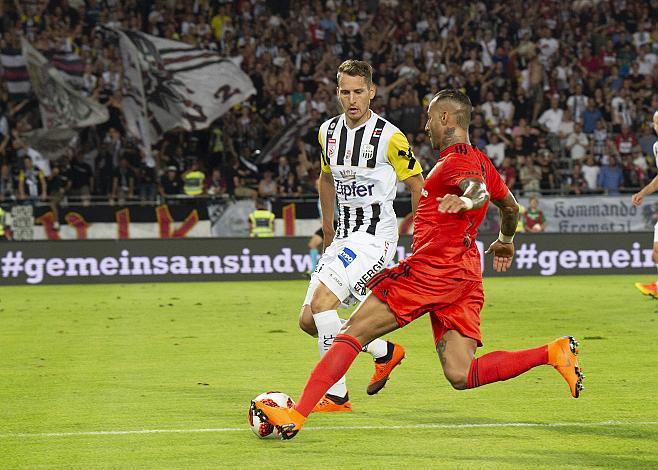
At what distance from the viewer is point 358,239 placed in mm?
7660

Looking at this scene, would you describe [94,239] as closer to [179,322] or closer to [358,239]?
[179,322]

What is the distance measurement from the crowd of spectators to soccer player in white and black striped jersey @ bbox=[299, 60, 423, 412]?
48.0 feet

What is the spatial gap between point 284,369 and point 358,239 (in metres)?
2.21

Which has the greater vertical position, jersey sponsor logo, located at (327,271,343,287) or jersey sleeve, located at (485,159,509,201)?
jersey sleeve, located at (485,159,509,201)

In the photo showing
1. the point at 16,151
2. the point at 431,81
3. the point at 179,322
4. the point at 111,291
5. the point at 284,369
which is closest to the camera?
the point at 284,369

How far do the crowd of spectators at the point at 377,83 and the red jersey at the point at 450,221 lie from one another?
16019 mm

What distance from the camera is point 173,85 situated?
24.2 metres

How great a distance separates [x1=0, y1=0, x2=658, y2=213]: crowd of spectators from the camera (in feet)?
76.6

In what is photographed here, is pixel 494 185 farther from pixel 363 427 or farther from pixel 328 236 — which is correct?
pixel 328 236

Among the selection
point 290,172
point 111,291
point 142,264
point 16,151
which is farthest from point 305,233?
point 16,151

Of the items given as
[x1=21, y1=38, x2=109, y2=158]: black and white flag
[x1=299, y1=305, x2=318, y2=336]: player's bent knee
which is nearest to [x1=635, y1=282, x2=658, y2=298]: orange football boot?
[x1=299, y1=305, x2=318, y2=336]: player's bent knee

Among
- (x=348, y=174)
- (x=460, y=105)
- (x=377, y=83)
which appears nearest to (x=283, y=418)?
(x=460, y=105)

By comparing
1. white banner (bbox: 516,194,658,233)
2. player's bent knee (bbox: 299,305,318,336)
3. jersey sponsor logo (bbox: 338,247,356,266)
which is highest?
jersey sponsor logo (bbox: 338,247,356,266)

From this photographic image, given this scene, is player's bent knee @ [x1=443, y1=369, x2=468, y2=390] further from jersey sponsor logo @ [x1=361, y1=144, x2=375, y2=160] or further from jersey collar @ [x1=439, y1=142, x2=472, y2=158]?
jersey sponsor logo @ [x1=361, y1=144, x2=375, y2=160]
